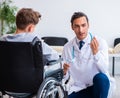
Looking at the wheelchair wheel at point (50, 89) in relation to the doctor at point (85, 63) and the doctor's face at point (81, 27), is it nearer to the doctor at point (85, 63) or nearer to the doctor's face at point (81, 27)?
the doctor at point (85, 63)

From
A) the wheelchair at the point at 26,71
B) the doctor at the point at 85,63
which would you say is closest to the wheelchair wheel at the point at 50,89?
the wheelchair at the point at 26,71

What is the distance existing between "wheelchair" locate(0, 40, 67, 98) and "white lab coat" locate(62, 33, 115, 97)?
35cm

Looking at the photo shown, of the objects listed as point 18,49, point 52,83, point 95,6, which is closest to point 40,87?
point 52,83

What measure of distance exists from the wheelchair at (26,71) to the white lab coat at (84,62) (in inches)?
14.0

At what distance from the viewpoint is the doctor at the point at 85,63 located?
2535 mm

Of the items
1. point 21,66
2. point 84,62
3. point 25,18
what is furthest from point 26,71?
point 84,62

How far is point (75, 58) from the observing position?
2.71 meters

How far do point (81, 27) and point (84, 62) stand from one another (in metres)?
0.33

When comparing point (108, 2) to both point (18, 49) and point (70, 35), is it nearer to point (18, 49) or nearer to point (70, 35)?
point (70, 35)

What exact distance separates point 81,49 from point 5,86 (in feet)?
2.55

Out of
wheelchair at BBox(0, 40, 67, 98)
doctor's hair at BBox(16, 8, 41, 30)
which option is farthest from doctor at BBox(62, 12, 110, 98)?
doctor's hair at BBox(16, 8, 41, 30)

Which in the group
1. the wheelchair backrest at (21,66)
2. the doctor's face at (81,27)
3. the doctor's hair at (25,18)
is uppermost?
the doctor's hair at (25,18)

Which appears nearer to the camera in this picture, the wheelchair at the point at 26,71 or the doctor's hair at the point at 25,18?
the wheelchair at the point at 26,71

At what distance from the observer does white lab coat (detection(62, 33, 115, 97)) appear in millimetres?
2566
